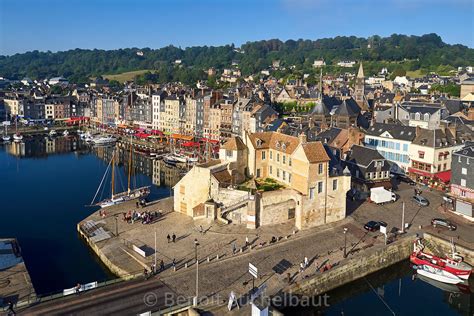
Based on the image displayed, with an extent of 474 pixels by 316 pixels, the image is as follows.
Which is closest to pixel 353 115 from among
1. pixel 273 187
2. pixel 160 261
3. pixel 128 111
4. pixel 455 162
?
pixel 455 162

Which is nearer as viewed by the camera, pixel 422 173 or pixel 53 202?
pixel 53 202

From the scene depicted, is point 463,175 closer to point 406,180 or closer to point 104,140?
point 406,180

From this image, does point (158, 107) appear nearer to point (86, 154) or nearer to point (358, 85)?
point (86, 154)

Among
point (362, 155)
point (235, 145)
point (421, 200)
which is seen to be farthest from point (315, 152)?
point (362, 155)

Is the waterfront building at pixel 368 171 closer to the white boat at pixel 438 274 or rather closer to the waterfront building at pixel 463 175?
the waterfront building at pixel 463 175

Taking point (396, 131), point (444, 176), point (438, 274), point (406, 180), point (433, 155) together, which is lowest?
point (438, 274)

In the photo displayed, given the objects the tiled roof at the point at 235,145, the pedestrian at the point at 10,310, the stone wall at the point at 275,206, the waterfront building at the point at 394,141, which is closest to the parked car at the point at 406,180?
the waterfront building at the point at 394,141

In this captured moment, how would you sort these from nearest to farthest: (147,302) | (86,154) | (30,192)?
(147,302)
(30,192)
(86,154)

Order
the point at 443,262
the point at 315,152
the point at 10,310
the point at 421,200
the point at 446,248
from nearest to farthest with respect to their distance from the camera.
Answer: the point at 10,310 → the point at 443,262 → the point at 446,248 → the point at 315,152 → the point at 421,200
